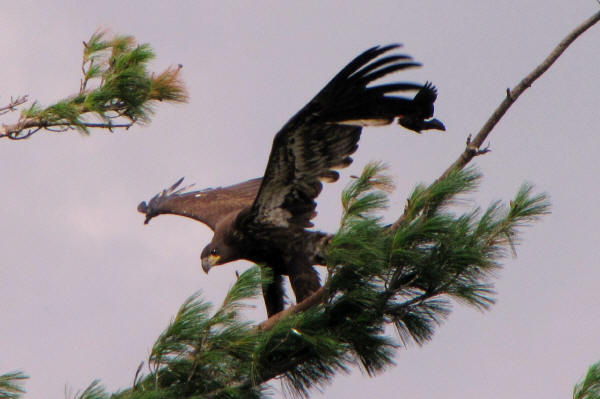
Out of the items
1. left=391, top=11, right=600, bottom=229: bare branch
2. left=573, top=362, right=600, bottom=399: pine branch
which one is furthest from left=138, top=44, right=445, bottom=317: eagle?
left=573, top=362, right=600, bottom=399: pine branch

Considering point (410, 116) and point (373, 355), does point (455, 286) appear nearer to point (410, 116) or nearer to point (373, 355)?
point (373, 355)

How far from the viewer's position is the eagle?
204 inches

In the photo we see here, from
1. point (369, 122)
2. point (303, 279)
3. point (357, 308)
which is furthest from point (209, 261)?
point (357, 308)

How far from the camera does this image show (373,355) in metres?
3.98

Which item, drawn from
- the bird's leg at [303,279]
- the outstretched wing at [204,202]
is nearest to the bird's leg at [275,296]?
the bird's leg at [303,279]

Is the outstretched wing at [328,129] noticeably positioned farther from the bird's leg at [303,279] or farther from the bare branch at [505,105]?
the bare branch at [505,105]

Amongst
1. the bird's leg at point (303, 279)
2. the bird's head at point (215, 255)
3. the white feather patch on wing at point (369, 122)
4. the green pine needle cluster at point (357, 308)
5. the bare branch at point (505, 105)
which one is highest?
the bird's head at point (215, 255)

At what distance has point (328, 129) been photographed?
5.58 meters

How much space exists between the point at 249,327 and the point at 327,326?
0.31m

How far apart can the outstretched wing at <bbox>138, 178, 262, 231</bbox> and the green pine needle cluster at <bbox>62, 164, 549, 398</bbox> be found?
3.25m

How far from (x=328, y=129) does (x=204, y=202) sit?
88.0 inches

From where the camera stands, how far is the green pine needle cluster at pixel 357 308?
12.6 feet

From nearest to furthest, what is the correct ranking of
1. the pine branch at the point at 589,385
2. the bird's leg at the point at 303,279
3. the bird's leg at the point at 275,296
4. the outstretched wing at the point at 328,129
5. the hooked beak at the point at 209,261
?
the pine branch at the point at 589,385
the outstretched wing at the point at 328,129
the bird's leg at the point at 303,279
the bird's leg at the point at 275,296
the hooked beak at the point at 209,261

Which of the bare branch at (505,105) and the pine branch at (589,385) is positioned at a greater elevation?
the bare branch at (505,105)
